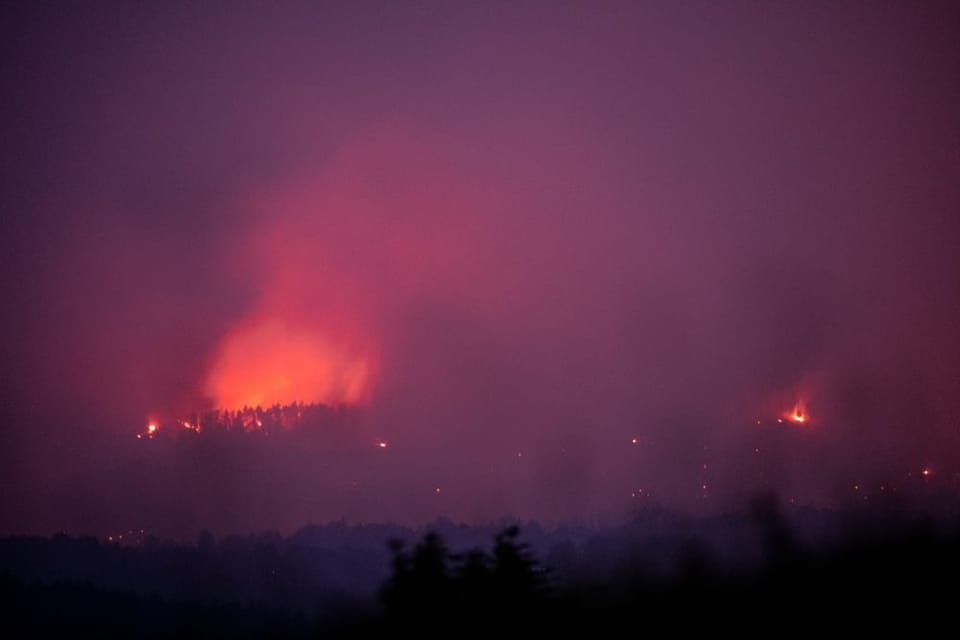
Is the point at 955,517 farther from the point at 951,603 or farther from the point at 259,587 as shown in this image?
the point at 259,587

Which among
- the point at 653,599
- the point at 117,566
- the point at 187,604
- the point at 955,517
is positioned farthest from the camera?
the point at 117,566

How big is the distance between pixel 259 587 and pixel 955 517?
10195cm

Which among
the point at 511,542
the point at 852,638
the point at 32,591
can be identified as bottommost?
the point at 852,638

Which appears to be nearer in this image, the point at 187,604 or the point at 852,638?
the point at 852,638

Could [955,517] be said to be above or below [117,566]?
below

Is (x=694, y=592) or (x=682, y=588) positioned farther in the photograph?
(x=682, y=588)

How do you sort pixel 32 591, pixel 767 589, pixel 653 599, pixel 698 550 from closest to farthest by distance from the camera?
pixel 767 589, pixel 653 599, pixel 698 550, pixel 32 591

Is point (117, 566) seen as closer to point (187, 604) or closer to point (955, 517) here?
point (187, 604)

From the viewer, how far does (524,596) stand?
24.9 metres

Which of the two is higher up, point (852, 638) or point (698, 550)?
point (698, 550)

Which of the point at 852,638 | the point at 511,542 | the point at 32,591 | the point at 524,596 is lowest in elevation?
the point at 852,638

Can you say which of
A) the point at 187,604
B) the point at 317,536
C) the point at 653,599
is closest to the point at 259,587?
the point at 187,604

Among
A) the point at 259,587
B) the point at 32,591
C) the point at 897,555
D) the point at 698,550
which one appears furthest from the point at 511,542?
the point at 32,591

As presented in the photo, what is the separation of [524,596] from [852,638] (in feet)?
33.1
